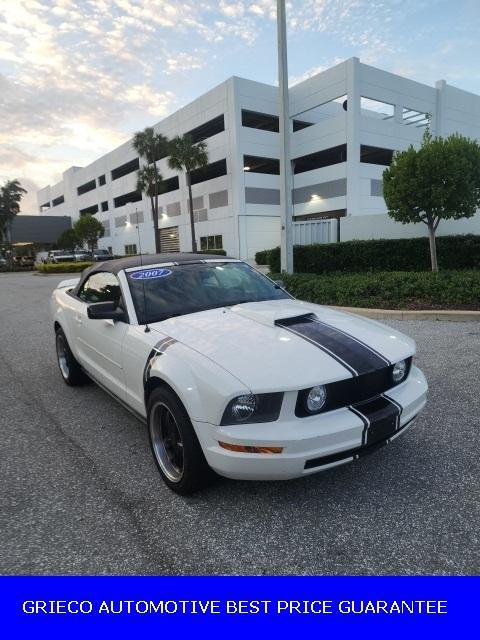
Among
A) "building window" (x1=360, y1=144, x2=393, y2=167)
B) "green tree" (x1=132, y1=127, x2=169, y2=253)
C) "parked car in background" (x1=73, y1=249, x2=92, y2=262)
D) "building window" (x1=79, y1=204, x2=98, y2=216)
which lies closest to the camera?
"building window" (x1=360, y1=144, x2=393, y2=167)

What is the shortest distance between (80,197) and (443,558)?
72010 mm

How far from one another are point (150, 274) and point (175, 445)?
5.02 ft

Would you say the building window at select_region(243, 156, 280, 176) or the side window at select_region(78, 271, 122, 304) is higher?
the building window at select_region(243, 156, 280, 176)

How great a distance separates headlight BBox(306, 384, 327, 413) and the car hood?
0.07 meters

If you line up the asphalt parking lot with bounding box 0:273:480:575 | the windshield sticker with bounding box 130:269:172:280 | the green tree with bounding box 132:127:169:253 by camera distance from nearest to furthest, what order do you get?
the asphalt parking lot with bounding box 0:273:480:575 → the windshield sticker with bounding box 130:269:172:280 → the green tree with bounding box 132:127:169:253

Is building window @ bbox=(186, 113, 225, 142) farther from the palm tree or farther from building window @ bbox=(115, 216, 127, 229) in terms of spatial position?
building window @ bbox=(115, 216, 127, 229)

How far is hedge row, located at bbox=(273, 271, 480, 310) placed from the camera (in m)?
8.55

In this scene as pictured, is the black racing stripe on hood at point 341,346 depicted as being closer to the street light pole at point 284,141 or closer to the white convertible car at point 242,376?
the white convertible car at point 242,376

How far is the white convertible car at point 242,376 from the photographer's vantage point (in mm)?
2287

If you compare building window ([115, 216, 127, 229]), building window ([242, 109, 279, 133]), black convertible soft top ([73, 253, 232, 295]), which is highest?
building window ([242, 109, 279, 133])

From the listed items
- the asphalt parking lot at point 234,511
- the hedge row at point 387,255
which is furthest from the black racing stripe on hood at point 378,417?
the hedge row at point 387,255

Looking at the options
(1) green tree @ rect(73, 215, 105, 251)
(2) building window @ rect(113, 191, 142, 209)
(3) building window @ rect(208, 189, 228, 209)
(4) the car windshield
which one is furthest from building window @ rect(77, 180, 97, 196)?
(4) the car windshield

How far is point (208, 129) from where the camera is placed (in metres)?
39.8

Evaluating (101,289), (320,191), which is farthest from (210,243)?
(101,289)
